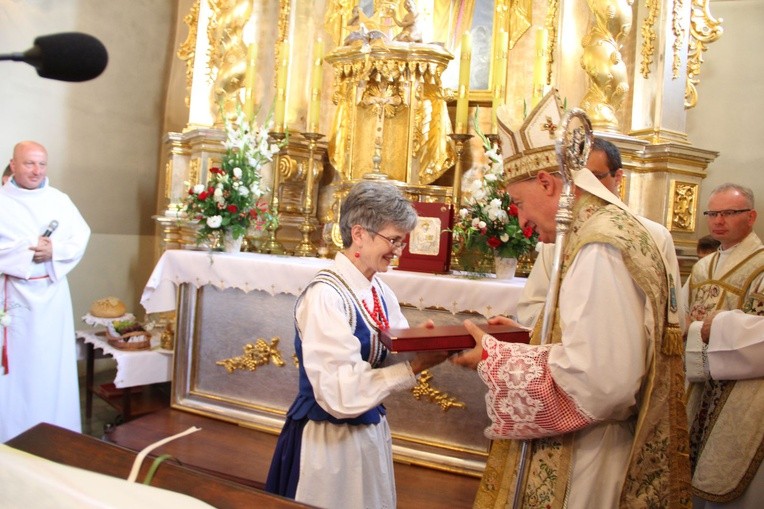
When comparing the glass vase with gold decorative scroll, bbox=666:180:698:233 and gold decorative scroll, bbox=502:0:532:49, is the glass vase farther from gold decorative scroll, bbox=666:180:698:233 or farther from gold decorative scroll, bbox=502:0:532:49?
gold decorative scroll, bbox=502:0:532:49

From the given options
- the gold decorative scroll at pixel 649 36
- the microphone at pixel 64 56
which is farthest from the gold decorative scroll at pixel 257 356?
the microphone at pixel 64 56

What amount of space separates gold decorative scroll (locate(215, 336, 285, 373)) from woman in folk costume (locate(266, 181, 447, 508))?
2.61m

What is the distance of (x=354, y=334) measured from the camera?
7.84 feet

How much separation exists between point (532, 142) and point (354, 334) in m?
0.88

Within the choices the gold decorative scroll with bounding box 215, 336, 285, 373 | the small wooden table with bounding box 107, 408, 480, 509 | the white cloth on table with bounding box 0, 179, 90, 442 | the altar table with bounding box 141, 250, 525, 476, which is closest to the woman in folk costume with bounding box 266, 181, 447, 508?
the small wooden table with bounding box 107, 408, 480, 509

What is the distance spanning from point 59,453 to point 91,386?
5115 millimetres

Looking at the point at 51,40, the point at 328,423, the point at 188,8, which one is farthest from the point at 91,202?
the point at 51,40

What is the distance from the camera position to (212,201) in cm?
550

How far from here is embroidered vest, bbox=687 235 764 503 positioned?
3168 millimetres

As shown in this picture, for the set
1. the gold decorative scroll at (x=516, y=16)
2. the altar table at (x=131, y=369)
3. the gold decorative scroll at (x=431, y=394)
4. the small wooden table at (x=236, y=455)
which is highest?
the gold decorative scroll at (x=516, y=16)

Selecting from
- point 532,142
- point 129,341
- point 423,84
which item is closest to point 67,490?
point 532,142

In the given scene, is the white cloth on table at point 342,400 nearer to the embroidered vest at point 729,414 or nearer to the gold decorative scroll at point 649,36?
the embroidered vest at point 729,414

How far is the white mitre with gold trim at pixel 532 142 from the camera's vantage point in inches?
88.6

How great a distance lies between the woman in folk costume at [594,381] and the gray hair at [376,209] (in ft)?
1.57
